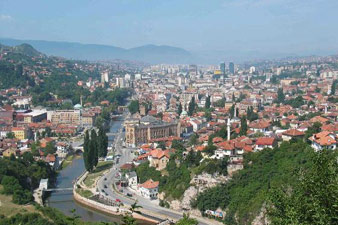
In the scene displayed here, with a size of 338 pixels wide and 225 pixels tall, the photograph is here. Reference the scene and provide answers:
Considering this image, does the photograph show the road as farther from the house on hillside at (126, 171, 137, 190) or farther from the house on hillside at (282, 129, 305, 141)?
the house on hillside at (282, 129, 305, 141)

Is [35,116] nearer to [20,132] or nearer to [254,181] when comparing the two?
[20,132]

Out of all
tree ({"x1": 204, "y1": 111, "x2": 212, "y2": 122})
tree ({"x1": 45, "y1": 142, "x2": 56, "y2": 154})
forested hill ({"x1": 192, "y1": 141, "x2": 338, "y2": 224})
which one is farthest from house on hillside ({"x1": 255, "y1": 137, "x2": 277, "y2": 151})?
tree ({"x1": 204, "y1": 111, "x2": 212, "y2": 122})

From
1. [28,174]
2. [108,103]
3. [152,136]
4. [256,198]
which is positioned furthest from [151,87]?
[256,198]

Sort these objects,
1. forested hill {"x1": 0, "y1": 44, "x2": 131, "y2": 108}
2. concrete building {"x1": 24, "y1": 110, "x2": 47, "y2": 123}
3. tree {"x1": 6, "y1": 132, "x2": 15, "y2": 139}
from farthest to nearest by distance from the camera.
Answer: forested hill {"x1": 0, "y1": 44, "x2": 131, "y2": 108} → concrete building {"x1": 24, "y1": 110, "x2": 47, "y2": 123} → tree {"x1": 6, "y1": 132, "x2": 15, "y2": 139}

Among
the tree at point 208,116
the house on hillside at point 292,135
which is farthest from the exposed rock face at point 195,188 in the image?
the tree at point 208,116

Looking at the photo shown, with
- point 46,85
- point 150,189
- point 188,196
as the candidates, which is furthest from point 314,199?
point 46,85

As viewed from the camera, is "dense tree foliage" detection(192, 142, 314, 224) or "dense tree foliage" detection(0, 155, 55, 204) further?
"dense tree foliage" detection(0, 155, 55, 204)
